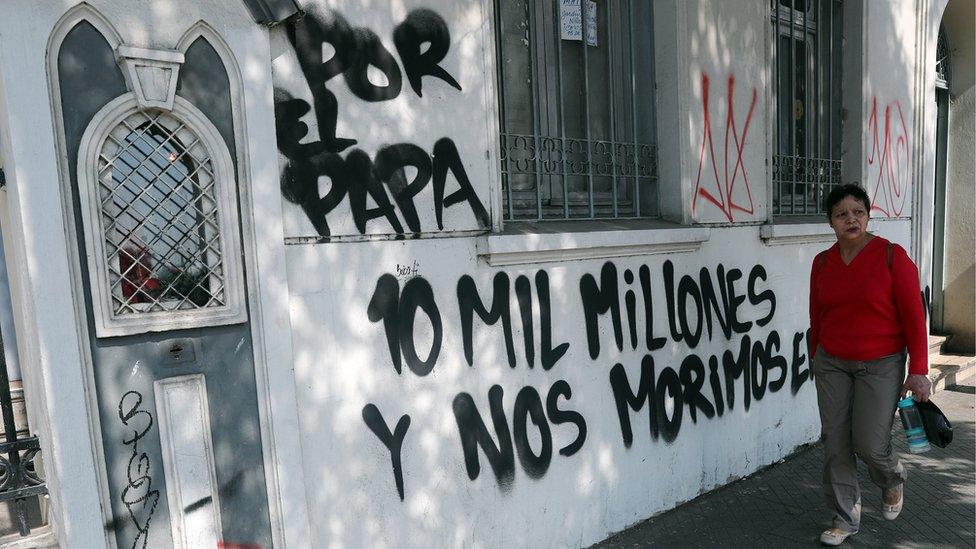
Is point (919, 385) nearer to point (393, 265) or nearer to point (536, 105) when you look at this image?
point (536, 105)

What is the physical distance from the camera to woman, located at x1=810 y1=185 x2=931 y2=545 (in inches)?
134

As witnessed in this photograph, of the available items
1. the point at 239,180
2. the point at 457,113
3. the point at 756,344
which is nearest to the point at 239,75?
the point at 239,180

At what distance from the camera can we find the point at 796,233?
16.5 ft

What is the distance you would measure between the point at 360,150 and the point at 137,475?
56.3 inches

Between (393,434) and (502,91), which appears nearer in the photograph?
(393,434)

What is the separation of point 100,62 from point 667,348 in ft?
10.4

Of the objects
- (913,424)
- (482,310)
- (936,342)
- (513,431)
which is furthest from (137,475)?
(936,342)

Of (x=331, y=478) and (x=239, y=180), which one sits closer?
(x=239, y=180)

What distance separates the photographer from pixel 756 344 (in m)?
4.80

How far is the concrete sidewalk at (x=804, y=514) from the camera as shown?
375 centimetres

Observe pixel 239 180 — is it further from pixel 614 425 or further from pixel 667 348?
pixel 667 348

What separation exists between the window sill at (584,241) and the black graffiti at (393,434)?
831 mm

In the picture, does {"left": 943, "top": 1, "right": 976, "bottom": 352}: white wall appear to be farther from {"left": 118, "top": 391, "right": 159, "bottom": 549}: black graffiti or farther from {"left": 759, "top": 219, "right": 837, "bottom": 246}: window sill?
{"left": 118, "top": 391, "right": 159, "bottom": 549}: black graffiti

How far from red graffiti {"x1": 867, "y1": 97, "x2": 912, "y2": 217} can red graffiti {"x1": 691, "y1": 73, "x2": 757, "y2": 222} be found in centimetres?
195
